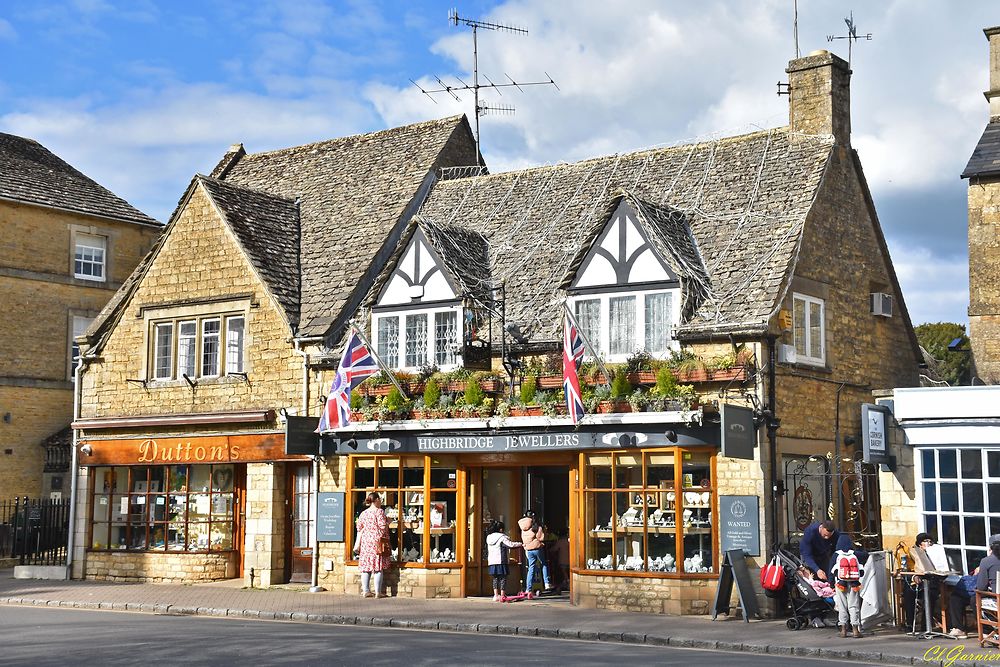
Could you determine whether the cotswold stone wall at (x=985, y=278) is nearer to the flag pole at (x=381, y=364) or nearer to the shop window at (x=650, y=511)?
the shop window at (x=650, y=511)

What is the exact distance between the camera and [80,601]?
2123cm

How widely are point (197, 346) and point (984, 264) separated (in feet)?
55.0

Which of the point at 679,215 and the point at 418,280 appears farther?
the point at 418,280

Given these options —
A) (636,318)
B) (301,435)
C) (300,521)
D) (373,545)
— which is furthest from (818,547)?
(300,521)

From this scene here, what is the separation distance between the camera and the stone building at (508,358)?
1969 centimetres

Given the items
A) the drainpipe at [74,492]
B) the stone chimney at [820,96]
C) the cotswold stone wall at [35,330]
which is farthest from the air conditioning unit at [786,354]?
the cotswold stone wall at [35,330]

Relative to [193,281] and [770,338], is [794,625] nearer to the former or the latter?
[770,338]

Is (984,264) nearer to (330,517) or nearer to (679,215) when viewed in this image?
(679,215)

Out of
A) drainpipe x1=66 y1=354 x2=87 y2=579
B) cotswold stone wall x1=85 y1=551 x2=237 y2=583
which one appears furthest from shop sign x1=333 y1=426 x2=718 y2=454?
drainpipe x1=66 y1=354 x2=87 y2=579

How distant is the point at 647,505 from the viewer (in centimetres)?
1988

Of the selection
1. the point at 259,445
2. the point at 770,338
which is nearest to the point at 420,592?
the point at 259,445

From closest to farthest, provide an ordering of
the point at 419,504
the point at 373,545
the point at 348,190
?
the point at 373,545 → the point at 419,504 → the point at 348,190

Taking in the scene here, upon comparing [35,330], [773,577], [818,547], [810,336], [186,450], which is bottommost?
[773,577]

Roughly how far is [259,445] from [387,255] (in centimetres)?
490
